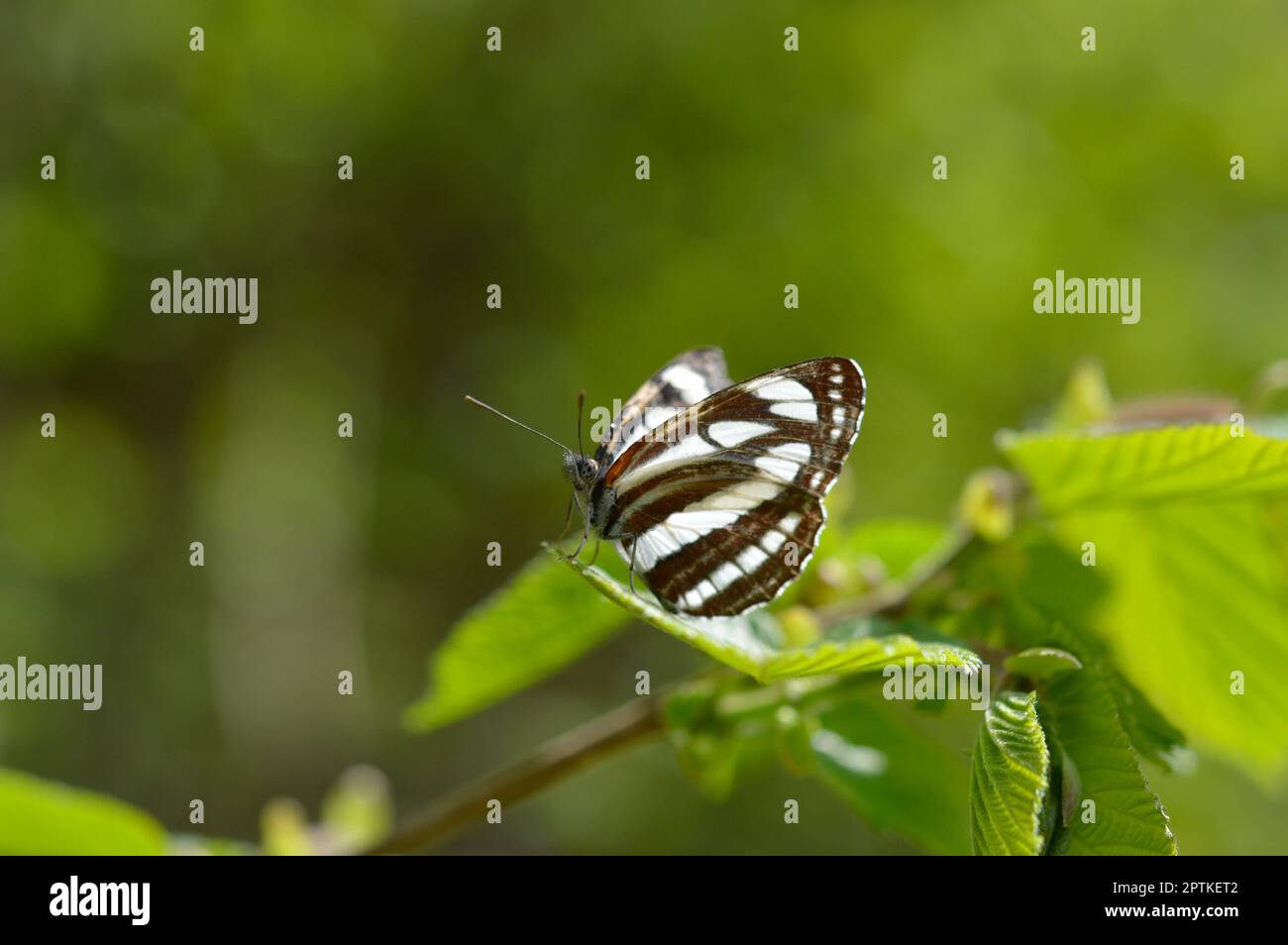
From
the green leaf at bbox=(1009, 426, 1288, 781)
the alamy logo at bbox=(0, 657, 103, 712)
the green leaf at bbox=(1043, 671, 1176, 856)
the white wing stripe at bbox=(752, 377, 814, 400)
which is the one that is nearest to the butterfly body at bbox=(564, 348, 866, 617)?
the white wing stripe at bbox=(752, 377, 814, 400)

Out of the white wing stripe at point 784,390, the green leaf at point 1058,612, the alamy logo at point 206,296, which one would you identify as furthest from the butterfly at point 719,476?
the alamy logo at point 206,296

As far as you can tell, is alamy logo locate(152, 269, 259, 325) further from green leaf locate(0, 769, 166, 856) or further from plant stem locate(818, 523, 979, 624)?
plant stem locate(818, 523, 979, 624)

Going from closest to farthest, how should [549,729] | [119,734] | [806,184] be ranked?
1. [806,184]
2. [119,734]
3. [549,729]

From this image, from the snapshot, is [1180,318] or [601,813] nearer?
[1180,318]

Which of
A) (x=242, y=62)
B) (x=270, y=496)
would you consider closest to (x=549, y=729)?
(x=270, y=496)

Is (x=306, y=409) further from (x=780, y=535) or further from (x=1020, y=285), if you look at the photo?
(x=780, y=535)

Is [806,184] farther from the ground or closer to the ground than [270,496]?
farther from the ground

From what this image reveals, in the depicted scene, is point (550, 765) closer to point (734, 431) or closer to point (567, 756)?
point (567, 756)
